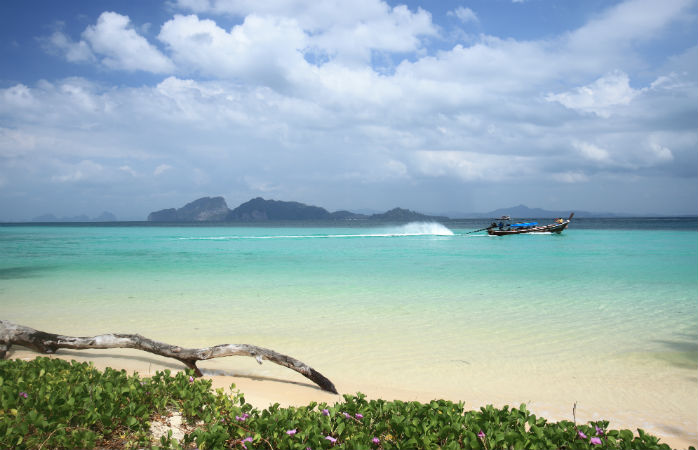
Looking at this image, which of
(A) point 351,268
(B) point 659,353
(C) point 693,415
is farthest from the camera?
(A) point 351,268

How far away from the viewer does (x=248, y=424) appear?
3.93 m

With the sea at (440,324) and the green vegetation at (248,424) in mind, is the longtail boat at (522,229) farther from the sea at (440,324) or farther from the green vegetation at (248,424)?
the green vegetation at (248,424)

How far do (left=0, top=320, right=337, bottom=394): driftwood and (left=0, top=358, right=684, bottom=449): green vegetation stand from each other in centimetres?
170

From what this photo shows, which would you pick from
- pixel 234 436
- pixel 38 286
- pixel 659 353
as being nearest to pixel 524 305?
pixel 659 353

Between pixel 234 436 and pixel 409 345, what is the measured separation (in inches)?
220

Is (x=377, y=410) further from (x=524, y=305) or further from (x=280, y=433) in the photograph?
(x=524, y=305)

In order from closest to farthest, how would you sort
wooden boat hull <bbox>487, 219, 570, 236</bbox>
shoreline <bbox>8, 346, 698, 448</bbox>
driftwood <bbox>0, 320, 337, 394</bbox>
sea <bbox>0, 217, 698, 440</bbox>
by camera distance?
shoreline <bbox>8, 346, 698, 448</bbox> → driftwood <bbox>0, 320, 337, 394</bbox> → sea <bbox>0, 217, 698, 440</bbox> → wooden boat hull <bbox>487, 219, 570, 236</bbox>

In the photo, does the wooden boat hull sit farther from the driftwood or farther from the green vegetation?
the green vegetation

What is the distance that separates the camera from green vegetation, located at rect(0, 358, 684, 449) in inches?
139

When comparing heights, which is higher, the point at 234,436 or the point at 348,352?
the point at 234,436

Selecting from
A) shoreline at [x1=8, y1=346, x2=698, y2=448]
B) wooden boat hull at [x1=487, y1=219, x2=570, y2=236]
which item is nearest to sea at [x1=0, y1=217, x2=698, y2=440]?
shoreline at [x1=8, y1=346, x2=698, y2=448]

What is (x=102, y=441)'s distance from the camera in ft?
12.4

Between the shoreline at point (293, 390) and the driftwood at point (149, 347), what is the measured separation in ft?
0.92

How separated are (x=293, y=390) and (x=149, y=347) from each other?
7.32 feet
